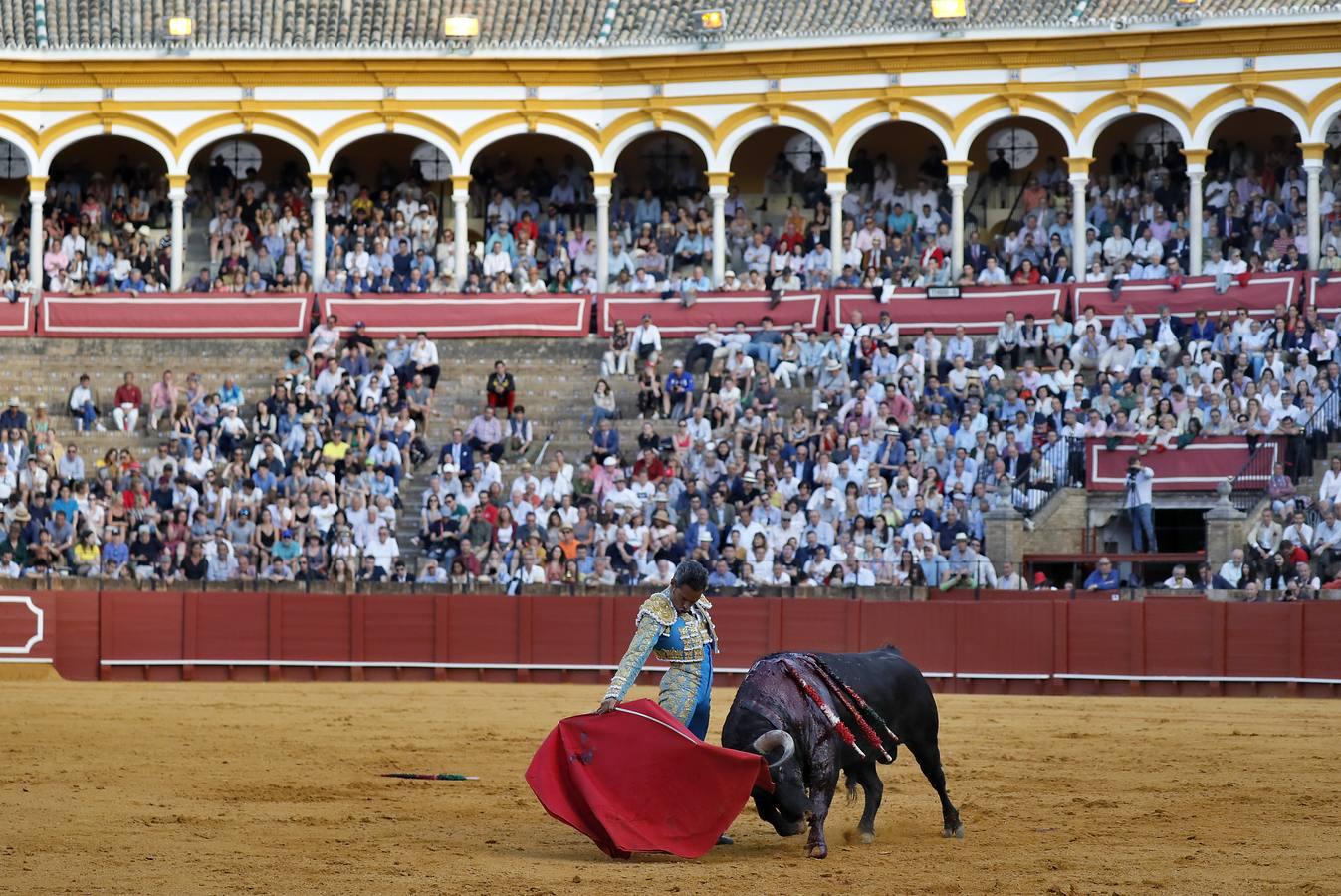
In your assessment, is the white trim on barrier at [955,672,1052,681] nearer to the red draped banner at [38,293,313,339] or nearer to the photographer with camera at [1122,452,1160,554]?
the photographer with camera at [1122,452,1160,554]

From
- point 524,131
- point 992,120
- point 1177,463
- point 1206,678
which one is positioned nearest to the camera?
point 1206,678

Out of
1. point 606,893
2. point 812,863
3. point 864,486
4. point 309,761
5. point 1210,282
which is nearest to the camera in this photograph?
point 606,893

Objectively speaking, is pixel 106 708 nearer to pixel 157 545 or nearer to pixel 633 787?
pixel 157 545

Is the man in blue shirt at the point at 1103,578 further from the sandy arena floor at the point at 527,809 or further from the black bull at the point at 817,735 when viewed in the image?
the black bull at the point at 817,735

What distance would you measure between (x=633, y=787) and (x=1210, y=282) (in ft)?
58.3

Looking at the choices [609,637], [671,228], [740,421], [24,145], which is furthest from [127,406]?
[671,228]

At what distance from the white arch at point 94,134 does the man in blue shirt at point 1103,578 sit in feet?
48.9

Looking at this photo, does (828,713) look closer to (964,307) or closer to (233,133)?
(964,307)

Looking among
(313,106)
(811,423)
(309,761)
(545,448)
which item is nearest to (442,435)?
(545,448)

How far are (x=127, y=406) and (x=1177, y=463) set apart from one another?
11.6 m

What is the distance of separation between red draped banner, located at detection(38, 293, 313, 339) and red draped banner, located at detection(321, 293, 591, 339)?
19.9 inches

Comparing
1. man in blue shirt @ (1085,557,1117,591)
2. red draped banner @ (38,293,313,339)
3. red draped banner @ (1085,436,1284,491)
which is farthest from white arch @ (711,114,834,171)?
man in blue shirt @ (1085,557,1117,591)

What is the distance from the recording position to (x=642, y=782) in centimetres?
1051

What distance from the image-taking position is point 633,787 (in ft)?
34.5
